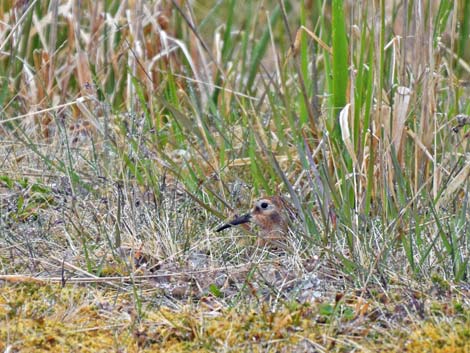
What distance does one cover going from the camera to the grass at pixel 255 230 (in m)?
2.96

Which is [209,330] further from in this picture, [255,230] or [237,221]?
[255,230]

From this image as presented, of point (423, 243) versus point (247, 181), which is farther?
point (247, 181)

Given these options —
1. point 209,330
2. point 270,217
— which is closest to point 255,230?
point 270,217

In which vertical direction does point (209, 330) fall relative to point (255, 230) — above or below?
above

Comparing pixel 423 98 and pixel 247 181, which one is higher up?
pixel 423 98

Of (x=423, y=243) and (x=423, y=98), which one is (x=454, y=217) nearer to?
(x=423, y=243)

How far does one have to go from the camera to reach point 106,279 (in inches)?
130

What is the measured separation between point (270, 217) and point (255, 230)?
0.43ft

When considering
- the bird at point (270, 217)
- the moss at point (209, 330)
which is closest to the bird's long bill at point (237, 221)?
the bird at point (270, 217)

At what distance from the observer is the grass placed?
9.71ft

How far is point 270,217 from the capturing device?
390cm

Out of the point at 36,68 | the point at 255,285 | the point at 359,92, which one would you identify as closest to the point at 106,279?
the point at 255,285

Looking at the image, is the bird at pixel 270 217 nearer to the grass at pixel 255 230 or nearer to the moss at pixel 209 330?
the grass at pixel 255 230

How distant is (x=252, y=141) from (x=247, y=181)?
0.84ft
